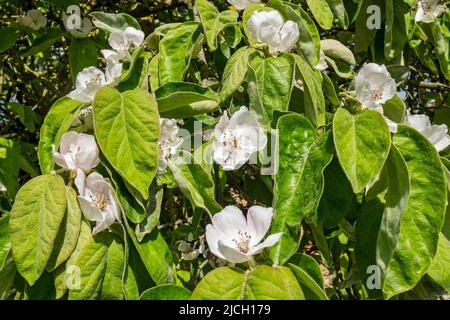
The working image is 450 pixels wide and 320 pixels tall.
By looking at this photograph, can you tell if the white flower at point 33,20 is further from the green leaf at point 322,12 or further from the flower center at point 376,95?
the flower center at point 376,95

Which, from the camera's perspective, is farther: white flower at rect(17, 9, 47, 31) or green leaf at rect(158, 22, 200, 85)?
white flower at rect(17, 9, 47, 31)

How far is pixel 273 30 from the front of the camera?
41.9 inches

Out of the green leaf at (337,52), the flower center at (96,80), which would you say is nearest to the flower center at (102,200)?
the flower center at (96,80)

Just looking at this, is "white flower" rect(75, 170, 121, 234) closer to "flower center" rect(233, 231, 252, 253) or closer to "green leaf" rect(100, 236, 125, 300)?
"green leaf" rect(100, 236, 125, 300)

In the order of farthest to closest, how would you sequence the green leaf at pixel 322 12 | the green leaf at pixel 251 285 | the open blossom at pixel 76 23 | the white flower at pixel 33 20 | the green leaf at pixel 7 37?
Answer: the white flower at pixel 33 20, the green leaf at pixel 7 37, the open blossom at pixel 76 23, the green leaf at pixel 322 12, the green leaf at pixel 251 285

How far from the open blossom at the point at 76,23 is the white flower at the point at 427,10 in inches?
37.5

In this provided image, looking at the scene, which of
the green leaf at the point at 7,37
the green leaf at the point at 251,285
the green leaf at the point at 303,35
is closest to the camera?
the green leaf at the point at 251,285

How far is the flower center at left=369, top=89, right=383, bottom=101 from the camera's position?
1060 mm

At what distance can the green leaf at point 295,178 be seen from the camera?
0.90 m

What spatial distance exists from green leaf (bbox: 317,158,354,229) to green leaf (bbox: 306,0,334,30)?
398mm

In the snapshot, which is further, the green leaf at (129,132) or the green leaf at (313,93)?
the green leaf at (313,93)

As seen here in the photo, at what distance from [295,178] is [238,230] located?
13cm

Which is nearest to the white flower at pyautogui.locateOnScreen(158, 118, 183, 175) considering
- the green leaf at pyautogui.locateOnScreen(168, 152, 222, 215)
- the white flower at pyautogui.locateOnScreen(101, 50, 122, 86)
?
the green leaf at pyautogui.locateOnScreen(168, 152, 222, 215)
